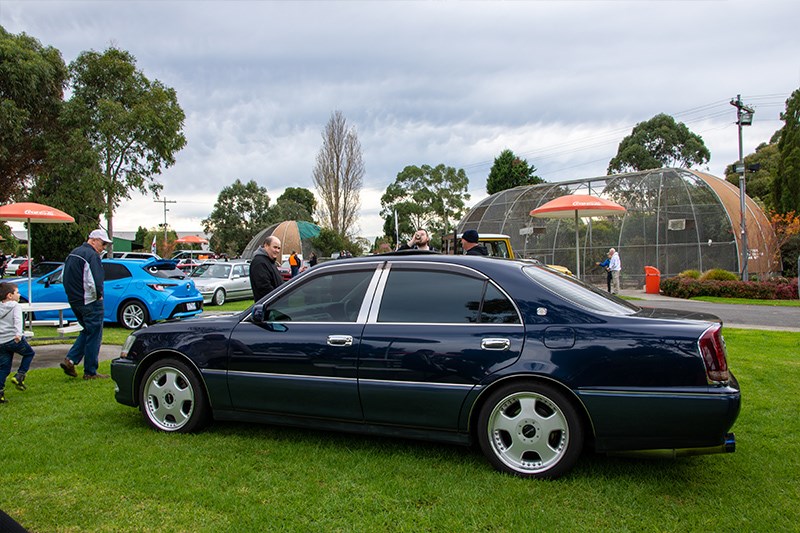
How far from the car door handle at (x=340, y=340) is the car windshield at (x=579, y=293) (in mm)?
1398

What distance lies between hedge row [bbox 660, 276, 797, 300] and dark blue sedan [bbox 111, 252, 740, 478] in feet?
57.5

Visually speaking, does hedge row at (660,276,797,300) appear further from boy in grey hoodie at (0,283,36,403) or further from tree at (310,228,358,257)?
tree at (310,228,358,257)

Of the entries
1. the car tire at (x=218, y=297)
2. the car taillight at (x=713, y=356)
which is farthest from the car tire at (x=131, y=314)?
the car taillight at (x=713, y=356)

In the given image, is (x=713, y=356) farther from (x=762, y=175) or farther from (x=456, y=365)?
(x=762, y=175)

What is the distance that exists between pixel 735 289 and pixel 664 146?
4626 cm

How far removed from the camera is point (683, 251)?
990 inches

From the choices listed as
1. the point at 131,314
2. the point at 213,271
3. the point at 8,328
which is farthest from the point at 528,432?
the point at 213,271

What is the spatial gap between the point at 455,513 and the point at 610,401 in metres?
1.19

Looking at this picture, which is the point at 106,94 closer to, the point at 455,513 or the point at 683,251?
the point at 455,513

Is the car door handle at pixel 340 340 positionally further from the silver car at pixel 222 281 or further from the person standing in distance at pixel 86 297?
the silver car at pixel 222 281

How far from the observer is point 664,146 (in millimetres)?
58906

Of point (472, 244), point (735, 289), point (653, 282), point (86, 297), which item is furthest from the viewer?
point (653, 282)

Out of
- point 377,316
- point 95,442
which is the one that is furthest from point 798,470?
point 95,442

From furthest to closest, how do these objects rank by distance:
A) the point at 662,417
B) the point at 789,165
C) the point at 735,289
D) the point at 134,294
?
the point at 789,165, the point at 735,289, the point at 134,294, the point at 662,417
